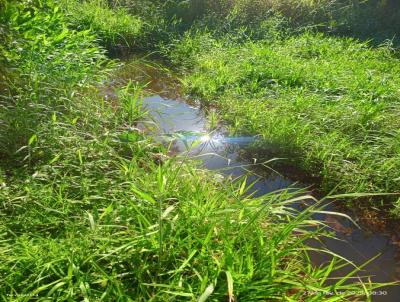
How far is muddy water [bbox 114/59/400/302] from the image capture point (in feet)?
7.78

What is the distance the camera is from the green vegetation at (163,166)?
172cm

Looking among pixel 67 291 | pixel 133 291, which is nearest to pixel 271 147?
pixel 133 291

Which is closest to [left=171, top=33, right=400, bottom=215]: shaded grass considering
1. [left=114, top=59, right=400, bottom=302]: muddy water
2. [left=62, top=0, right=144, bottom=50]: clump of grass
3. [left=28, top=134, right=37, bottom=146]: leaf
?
[left=114, top=59, right=400, bottom=302]: muddy water

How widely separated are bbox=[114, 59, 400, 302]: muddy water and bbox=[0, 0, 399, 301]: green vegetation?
0.57ft

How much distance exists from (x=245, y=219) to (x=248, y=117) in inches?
79.5

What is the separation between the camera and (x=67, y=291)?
159cm

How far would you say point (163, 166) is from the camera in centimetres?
234

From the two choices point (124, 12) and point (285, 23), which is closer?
point (124, 12)

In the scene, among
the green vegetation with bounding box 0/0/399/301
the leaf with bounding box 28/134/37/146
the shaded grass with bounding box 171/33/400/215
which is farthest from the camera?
the shaded grass with bounding box 171/33/400/215

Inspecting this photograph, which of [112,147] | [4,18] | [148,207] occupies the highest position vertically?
[4,18]

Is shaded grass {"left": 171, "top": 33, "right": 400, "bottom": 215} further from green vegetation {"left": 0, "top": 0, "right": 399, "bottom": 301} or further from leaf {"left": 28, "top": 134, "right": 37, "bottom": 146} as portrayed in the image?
leaf {"left": 28, "top": 134, "right": 37, "bottom": 146}

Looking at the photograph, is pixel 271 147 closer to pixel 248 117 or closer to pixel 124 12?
pixel 248 117

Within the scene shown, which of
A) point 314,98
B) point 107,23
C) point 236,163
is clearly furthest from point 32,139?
point 107,23

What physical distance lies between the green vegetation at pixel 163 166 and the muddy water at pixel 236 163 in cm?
17
